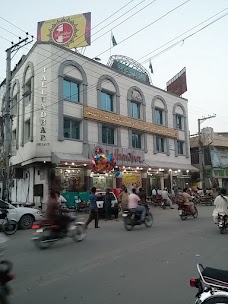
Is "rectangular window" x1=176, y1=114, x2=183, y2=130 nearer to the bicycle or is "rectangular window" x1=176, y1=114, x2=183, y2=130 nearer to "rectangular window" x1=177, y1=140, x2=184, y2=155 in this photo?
"rectangular window" x1=177, y1=140, x2=184, y2=155

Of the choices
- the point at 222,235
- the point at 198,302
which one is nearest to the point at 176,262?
the point at 198,302

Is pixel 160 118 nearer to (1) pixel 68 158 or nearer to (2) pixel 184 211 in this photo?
(1) pixel 68 158

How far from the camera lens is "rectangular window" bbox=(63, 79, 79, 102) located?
2472 centimetres

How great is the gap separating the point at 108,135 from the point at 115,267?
2118 cm

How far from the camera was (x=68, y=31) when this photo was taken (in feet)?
90.8

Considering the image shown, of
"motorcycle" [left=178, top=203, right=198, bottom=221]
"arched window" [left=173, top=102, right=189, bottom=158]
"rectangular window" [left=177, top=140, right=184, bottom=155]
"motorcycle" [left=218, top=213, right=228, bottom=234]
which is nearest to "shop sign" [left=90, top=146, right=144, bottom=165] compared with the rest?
"rectangular window" [left=177, top=140, right=184, bottom=155]

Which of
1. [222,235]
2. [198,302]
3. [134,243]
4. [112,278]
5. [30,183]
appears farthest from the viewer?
[30,183]

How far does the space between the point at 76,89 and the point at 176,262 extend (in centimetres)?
2073

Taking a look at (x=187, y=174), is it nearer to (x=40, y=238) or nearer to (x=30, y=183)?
(x=30, y=183)

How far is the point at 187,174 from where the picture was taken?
3681 cm

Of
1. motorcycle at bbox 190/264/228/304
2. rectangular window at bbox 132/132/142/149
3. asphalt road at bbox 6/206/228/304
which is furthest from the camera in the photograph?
rectangular window at bbox 132/132/142/149

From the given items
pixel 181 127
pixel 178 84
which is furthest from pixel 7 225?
pixel 178 84

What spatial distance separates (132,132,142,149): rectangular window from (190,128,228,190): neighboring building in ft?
41.9

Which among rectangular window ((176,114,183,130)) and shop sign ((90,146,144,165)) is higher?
rectangular window ((176,114,183,130))
